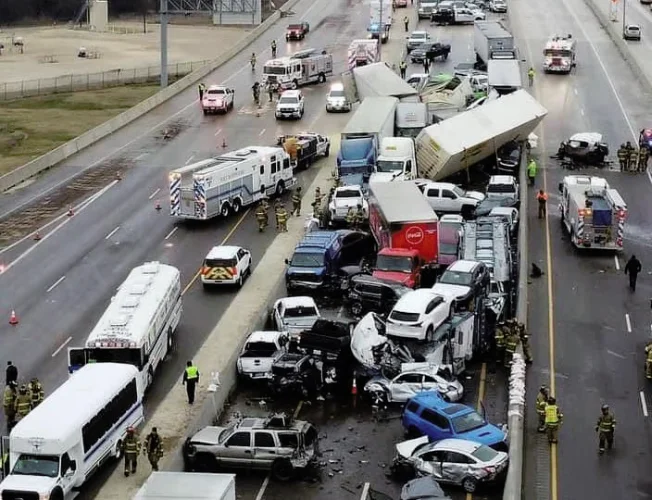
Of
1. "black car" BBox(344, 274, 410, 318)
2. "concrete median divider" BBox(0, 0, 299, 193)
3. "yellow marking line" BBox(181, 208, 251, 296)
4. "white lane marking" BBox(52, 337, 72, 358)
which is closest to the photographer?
"white lane marking" BBox(52, 337, 72, 358)

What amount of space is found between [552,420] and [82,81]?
3079 inches

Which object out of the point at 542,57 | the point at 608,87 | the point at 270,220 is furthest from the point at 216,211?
the point at 542,57

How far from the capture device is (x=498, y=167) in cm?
6078

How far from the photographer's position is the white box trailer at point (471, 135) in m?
57.6

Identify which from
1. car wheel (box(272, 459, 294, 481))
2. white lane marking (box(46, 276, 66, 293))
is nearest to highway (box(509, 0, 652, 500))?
car wheel (box(272, 459, 294, 481))

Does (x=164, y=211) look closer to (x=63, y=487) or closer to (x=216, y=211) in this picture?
(x=216, y=211)

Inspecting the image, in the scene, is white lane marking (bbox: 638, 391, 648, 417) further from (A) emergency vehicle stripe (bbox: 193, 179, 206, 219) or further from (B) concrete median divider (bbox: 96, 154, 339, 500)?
(A) emergency vehicle stripe (bbox: 193, 179, 206, 219)

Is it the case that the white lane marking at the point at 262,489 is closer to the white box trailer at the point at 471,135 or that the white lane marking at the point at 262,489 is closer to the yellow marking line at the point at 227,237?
the yellow marking line at the point at 227,237

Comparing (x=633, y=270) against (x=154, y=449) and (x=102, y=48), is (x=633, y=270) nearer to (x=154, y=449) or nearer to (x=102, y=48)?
(x=154, y=449)

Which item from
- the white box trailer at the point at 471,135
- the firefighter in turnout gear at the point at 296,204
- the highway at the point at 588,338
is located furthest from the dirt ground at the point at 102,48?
the firefighter in turnout gear at the point at 296,204

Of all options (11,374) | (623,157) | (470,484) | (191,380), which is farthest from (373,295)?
(623,157)

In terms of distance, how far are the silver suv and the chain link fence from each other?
71.6 meters

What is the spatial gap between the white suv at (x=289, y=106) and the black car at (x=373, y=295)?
3341cm

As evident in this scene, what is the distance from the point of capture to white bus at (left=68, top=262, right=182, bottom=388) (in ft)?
114
